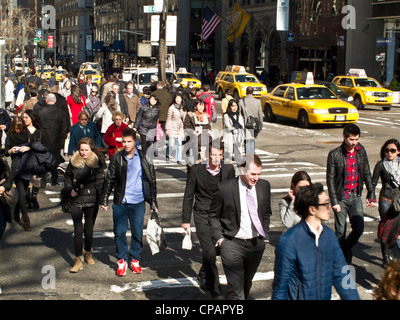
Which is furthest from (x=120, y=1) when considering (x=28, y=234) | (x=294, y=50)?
(x=28, y=234)

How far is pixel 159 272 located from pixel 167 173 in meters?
7.45

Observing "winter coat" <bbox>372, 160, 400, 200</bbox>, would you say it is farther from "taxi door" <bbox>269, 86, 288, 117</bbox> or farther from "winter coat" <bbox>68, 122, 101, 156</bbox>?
"taxi door" <bbox>269, 86, 288, 117</bbox>

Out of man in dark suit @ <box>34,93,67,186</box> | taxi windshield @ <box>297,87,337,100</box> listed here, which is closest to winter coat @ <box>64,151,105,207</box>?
man in dark suit @ <box>34,93,67,186</box>

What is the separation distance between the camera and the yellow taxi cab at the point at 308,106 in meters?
24.7

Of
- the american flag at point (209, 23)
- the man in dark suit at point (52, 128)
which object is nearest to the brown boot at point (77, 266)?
the man in dark suit at point (52, 128)

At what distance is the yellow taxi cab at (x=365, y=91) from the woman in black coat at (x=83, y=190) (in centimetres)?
2713

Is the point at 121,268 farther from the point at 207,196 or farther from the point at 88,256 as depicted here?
the point at 207,196

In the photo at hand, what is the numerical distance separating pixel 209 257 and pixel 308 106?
1884 cm

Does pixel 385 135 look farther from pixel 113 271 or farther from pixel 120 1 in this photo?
pixel 120 1

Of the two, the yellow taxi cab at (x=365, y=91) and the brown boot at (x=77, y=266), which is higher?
the yellow taxi cab at (x=365, y=91)

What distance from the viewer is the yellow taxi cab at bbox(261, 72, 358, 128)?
971 inches

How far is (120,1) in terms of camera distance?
333 feet

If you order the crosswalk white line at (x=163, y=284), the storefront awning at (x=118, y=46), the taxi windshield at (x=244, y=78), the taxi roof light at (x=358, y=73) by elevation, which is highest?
the storefront awning at (x=118, y=46)

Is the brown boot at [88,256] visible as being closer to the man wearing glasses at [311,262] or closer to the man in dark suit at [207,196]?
the man in dark suit at [207,196]
